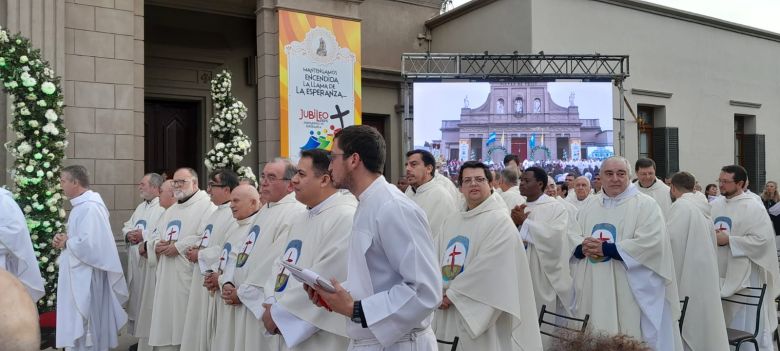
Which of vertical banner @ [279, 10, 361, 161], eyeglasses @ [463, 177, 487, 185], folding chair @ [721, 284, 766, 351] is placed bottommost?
folding chair @ [721, 284, 766, 351]

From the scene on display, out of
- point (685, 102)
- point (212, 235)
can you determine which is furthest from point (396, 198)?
point (685, 102)

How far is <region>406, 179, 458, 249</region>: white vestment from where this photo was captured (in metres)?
7.38

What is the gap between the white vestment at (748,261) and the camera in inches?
300

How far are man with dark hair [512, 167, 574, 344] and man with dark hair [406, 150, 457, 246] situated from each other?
88 cm

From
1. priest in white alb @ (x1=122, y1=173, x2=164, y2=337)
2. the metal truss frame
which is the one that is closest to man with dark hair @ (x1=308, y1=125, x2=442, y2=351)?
priest in white alb @ (x1=122, y1=173, x2=164, y2=337)

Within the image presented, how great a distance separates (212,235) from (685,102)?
14049 millimetres

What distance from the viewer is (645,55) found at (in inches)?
639

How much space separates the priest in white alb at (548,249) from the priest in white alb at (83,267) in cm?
414

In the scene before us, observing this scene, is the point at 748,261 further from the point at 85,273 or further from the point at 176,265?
the point at 85,273

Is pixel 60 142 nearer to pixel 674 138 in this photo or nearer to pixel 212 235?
pixel 212 235

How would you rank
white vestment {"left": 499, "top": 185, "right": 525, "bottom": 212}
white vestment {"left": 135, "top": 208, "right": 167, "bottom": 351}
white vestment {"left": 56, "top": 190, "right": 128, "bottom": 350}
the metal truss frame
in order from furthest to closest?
the metal truss frame, white vestment {"left": 499, "top": 185, "right": 525, "bottom": 212}, white vestment {"left": 135, "top": 208, "right": 167, "bottom": 351}, white vestment {"left": 56, "top": 190, "right": 128, "bottom": 350}

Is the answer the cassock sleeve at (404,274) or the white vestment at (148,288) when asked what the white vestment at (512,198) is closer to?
the white vestment at (148,288)

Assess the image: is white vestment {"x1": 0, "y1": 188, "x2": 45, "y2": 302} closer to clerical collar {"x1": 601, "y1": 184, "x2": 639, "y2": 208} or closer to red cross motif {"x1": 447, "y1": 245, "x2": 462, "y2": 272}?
red cross motif {"x1": 447, "y1": 245, "x2": 462, "y2": 272}

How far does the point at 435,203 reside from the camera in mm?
7438
